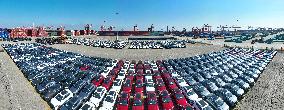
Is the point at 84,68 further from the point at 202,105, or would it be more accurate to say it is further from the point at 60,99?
the point at 202,105

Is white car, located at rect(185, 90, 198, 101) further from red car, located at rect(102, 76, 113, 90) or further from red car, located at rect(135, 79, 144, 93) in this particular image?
red car, located at rect(102, 76, 113, 90)

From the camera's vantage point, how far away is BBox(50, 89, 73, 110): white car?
111 ft

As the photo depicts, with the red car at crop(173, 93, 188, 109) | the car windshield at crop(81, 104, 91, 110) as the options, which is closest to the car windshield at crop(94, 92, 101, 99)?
the car windshield at crop(81, 104, 91, 110)

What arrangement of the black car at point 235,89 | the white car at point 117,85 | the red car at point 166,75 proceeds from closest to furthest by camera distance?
the black car at point 235,89 < the white car at point 117,85 < the red car at point 166,75

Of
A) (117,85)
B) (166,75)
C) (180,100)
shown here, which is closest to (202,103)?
(180,100)

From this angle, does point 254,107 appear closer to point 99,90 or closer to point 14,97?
point 99,90

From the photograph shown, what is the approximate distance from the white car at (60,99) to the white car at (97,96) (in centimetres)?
304

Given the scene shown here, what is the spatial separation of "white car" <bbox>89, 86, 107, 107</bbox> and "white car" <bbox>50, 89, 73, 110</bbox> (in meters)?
3.04

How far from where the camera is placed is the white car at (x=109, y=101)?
32.7 m

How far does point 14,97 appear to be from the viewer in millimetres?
37250

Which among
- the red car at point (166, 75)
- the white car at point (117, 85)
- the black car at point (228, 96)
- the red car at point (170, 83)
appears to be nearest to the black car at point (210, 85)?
the black car at point (228, 96)

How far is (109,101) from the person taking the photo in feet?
112

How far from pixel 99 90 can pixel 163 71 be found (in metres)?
16.8

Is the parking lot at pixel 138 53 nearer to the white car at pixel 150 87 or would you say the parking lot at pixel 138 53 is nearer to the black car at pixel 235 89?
the white car at pixel 150 87
